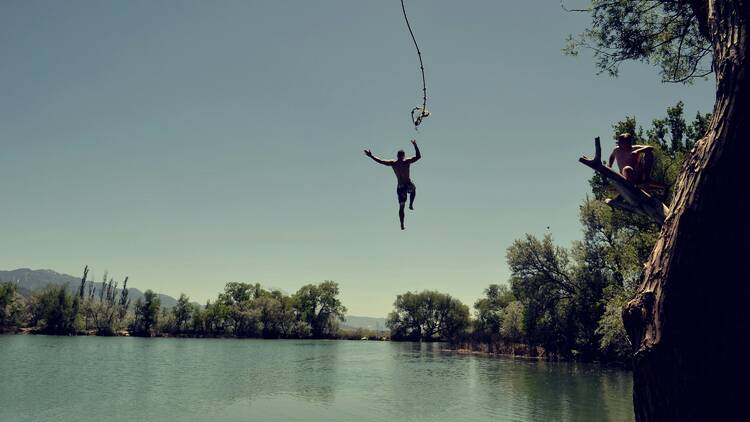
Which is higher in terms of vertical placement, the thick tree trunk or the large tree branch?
the large tree branch

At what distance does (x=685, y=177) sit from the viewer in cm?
419

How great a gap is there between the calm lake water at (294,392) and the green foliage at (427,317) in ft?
221

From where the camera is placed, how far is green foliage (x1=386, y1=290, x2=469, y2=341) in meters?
114

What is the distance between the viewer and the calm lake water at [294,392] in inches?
956

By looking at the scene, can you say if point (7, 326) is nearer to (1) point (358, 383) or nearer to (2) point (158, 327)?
(2) point (158, 327)

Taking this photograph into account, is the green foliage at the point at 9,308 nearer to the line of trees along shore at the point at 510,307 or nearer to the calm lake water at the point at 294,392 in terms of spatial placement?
the line of trees along shore at the point at 510,307

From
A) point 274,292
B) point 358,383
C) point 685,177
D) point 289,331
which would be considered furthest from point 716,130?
point 274,292

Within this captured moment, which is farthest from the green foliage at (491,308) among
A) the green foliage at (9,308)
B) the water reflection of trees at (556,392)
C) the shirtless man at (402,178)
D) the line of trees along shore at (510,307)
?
the green foliage at (9,308)

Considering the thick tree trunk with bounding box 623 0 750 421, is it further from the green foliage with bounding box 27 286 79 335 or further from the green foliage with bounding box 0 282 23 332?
the green foliage with bounding box 27 286 79 335

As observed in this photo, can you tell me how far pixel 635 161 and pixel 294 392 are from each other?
29.4 m

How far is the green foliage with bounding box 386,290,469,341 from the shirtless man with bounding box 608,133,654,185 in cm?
11113

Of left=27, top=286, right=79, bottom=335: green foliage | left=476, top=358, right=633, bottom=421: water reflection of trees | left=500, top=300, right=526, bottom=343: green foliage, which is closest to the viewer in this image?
left=476, top=358, right=633, bottom=421: water reflection of trees

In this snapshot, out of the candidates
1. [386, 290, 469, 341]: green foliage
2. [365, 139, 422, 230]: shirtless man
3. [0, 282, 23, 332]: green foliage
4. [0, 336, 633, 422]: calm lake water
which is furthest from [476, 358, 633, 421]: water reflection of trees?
[0, 282, 23, 332]: green foliage

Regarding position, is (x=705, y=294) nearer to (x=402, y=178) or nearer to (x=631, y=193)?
(x=631, y=193)
